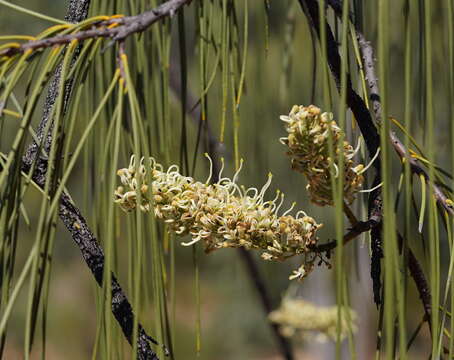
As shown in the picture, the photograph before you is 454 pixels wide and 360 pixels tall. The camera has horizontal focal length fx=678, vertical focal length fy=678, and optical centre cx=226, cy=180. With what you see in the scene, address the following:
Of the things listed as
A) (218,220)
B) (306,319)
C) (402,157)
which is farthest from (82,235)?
(306,319)

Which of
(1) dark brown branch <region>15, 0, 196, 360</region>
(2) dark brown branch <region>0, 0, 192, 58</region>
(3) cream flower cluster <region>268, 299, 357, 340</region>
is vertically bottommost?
(3) cream flower cluster <region>268, 299, 357, 340</region>

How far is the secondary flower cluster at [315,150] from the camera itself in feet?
1.15

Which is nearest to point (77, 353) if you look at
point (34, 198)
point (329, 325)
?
point (34, 198)

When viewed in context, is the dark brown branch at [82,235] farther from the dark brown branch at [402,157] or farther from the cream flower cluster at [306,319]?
the cream flower cluster at [306,319]

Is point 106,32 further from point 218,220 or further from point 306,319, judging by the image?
point 306,319

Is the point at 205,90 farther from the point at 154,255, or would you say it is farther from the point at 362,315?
the point at 362,315

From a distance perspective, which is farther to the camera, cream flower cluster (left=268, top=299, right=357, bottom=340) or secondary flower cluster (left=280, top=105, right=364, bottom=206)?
cream flower cluster (left=268, top=299, right=357, bottom=340)

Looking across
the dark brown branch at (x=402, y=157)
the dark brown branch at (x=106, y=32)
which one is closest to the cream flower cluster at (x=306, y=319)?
the dark brown branch at (x=402, y=157)

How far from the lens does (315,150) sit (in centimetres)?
36

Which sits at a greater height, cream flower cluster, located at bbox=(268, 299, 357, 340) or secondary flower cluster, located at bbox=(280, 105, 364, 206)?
secondary flower cluster, located at bbox=(280, 105, 364, 206)

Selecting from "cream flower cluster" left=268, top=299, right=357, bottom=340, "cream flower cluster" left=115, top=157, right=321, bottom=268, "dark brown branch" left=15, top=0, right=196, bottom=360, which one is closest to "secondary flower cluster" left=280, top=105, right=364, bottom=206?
"cream flower cluster" left=115, top=157, right=321, bottom=268

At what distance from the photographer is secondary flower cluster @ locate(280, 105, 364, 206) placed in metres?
0.35

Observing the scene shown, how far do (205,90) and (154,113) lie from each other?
0.12 metres

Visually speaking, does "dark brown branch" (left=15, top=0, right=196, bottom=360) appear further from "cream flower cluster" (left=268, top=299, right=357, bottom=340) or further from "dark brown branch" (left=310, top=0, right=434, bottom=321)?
"cream flower cluster" (left=268, top=299, right=357, bottom=340)
